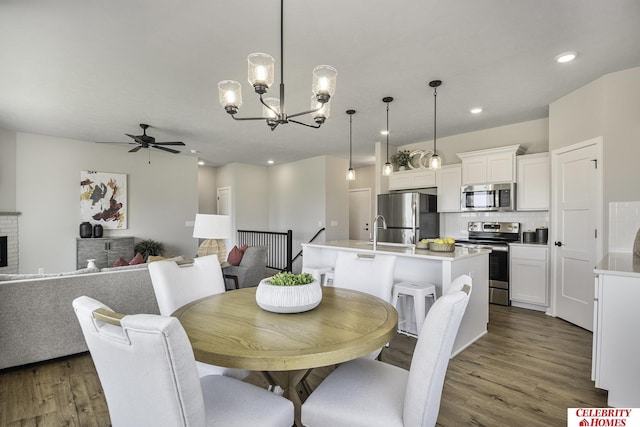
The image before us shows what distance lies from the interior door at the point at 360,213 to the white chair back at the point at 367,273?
5641mm

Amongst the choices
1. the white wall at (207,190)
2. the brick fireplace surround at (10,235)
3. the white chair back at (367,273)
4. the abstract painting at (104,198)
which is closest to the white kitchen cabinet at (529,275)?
the white chair back at (367,273)

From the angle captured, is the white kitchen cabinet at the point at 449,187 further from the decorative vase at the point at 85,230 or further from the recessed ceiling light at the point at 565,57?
the decorative vase at the point at 85,230

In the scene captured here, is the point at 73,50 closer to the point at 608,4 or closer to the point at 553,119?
the point at 608,4

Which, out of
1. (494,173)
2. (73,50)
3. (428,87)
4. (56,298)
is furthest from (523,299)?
(73,50)

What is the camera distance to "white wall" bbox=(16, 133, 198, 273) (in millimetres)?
5227

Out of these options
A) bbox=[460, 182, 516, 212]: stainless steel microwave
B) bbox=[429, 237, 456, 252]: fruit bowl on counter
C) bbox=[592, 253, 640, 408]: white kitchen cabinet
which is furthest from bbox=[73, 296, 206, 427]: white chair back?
bbox=[460, 182, 516, 212]: stainless steel microwave

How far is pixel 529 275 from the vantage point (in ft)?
13.5

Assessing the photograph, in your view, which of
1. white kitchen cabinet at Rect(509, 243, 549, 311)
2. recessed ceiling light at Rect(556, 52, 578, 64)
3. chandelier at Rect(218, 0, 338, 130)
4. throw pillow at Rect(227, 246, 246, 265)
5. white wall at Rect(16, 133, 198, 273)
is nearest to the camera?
chandelier at Rect(218, 0, 338, 130)

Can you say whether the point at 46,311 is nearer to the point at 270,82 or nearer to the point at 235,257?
the point at 235,257

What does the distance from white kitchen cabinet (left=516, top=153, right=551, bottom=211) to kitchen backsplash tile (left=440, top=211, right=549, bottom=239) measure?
0.85 feet

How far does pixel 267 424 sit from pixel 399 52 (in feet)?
9.07

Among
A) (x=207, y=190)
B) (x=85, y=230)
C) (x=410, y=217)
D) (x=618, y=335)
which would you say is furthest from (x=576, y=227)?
(x=207, y=190)

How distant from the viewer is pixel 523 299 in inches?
164

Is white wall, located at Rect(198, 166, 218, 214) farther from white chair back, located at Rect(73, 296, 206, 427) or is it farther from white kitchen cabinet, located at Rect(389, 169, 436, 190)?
white chair back, located at Rect(73, 296, 206, 427)
